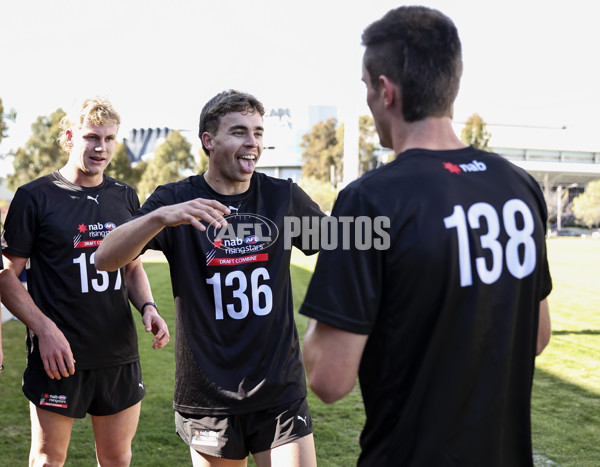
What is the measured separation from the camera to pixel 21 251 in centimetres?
351

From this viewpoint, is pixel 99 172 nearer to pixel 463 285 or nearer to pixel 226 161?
pixel 226 161

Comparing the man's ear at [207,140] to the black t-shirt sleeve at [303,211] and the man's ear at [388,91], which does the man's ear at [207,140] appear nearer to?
the black t-shirt sleeve at [303,211]

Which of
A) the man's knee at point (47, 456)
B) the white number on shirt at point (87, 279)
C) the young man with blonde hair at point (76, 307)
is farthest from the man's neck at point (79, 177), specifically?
the man's knee at point (47, 456)

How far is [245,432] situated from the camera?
119 inches

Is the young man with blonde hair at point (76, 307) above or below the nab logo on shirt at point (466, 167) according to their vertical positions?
below

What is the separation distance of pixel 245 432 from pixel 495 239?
5.92 feet

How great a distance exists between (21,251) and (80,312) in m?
0.46

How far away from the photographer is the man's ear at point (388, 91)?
1.72m

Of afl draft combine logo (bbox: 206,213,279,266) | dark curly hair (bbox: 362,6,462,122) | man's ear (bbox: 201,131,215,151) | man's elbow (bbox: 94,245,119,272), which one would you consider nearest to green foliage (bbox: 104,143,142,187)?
man's ear (bbox: 201,131,215,151)

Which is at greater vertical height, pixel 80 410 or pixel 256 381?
pixel 256 381

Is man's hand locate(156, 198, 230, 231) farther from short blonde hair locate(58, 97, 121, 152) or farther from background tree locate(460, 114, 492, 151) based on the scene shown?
background tree locate(460, 114, 492, 151)

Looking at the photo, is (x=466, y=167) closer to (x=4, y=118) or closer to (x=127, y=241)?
(x=127, y=241)

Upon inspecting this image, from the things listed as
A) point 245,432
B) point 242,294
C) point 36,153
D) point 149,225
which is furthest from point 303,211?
point 36,153

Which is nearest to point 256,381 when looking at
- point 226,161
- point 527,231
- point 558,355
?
point 226,161
